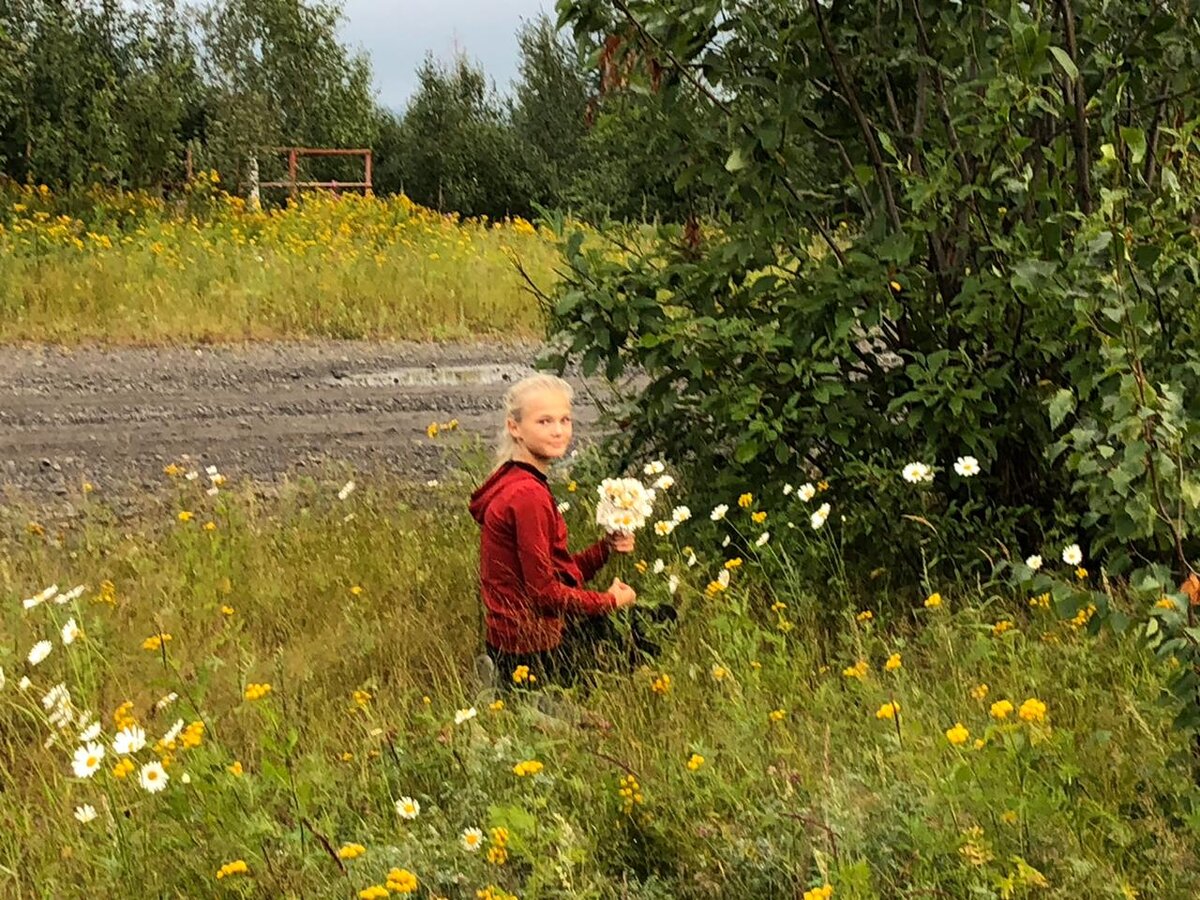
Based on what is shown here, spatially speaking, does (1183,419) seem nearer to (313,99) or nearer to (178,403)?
(178,403)

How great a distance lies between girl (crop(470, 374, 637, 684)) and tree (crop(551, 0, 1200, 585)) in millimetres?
378

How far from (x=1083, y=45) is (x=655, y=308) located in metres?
1.47

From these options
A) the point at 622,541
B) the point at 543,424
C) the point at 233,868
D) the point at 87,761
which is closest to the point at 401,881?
the point at 233,868

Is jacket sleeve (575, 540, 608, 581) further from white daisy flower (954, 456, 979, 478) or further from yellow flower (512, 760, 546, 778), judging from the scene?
yellow flower (512, 760, 546, 778)

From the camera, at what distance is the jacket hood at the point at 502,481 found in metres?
3.63

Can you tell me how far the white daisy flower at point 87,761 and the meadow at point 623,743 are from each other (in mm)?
12

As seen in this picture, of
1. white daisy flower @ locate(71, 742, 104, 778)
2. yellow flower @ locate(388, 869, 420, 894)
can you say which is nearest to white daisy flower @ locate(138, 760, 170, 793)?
white daisy flower @ locate(71, 742, 104, 778)

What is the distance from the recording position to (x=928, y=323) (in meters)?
3.75

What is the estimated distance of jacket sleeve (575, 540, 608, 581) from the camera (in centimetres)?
381

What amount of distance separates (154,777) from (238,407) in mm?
5535

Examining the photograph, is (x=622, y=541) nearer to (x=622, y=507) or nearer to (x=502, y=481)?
(x=622, y=507)

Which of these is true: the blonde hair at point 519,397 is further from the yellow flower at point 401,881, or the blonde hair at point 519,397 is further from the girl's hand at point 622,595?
the yellow flower at point 401,881

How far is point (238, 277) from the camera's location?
11.7 meters

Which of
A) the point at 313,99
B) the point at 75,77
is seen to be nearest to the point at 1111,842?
the point at 75,77
